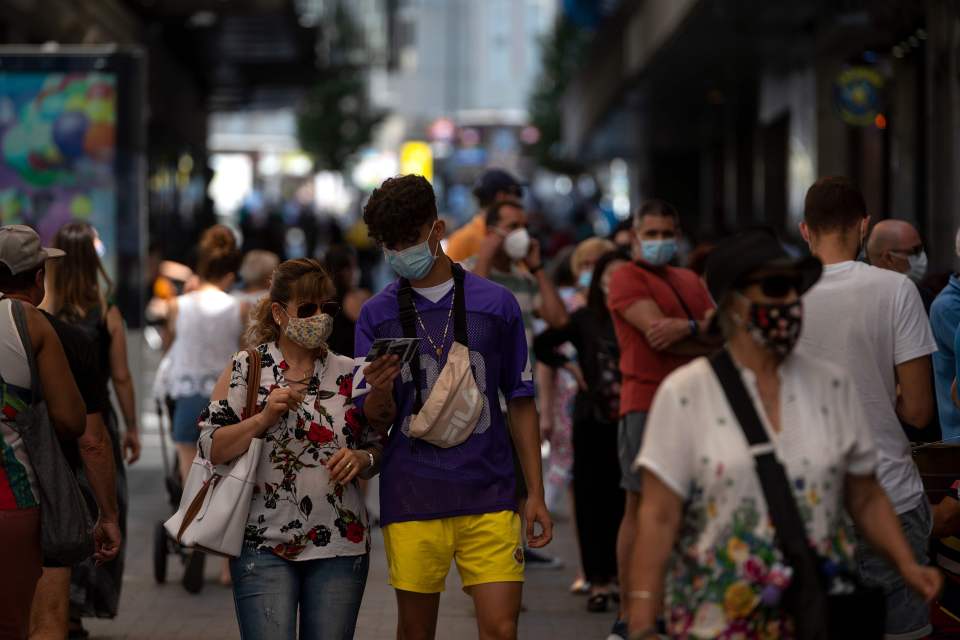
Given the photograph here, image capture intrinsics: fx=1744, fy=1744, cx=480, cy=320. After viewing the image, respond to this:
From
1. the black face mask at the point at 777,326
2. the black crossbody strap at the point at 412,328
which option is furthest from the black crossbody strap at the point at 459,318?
the black face mask at the point at 777,326

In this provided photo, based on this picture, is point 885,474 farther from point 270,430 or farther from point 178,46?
point 178,46

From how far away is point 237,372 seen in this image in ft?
18.0

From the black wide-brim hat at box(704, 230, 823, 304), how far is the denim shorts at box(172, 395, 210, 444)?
5883mm

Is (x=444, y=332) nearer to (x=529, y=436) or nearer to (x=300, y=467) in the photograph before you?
(x=529, y=436)

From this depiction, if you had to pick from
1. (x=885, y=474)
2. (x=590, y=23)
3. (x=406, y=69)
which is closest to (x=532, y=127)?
(x=590, y=23)

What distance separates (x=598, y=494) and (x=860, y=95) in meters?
9.28

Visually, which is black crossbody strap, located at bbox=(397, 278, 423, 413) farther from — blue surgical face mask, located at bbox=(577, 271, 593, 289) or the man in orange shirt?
blue surgical face mask, located at bbox=(577, 271, 593, 289)

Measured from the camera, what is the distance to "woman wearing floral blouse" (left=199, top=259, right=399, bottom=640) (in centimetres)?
538

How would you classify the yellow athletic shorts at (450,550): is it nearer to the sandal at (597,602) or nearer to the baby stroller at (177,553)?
the sandal at (597,602)

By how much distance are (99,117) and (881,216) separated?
913 cm

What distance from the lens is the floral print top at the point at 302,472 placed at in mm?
5398

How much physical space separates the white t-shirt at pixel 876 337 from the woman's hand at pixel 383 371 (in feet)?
4.49

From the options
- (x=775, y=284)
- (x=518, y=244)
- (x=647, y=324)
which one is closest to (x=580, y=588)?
(x=518, y=244)

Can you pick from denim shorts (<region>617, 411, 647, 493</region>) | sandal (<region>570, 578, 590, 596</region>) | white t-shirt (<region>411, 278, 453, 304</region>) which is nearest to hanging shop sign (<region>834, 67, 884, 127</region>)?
sandal (<region>570, 578, 590, 596</region>)
